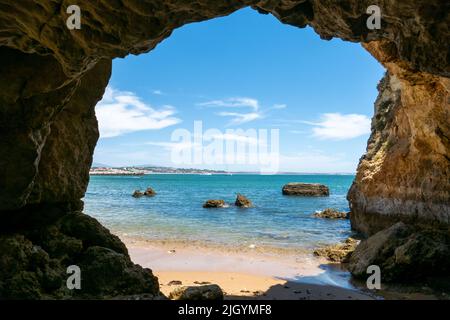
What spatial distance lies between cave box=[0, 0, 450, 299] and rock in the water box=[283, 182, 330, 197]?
50.3 metres

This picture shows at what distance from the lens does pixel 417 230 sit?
12.0 metres

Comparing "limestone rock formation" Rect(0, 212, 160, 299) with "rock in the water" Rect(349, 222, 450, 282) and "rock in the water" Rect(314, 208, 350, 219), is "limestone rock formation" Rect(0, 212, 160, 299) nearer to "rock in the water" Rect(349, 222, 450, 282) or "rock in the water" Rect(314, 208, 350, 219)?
"rock in the water" Rect(349, 222, 450, 282)

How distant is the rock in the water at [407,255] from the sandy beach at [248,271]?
1.08m

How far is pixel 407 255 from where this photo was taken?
10.6 metres

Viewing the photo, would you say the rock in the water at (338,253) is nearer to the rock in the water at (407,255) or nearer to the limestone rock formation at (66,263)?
the rock in the water at (407,255)

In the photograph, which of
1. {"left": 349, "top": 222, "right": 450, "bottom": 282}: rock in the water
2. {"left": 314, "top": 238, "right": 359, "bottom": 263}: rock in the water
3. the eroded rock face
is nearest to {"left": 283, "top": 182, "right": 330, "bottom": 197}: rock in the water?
the eroded rock face

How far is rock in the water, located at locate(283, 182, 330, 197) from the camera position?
61.1 metres

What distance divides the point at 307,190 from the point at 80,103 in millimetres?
56011

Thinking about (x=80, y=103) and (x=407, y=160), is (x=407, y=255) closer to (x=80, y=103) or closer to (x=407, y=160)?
(x=407, y=160)

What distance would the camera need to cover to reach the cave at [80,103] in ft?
19.1

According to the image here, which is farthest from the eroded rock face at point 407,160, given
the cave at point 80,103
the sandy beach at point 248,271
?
the sandy beach at point 248,271

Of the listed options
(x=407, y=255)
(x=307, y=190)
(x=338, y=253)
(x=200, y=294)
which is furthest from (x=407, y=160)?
(x=307, y=190)
